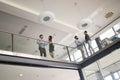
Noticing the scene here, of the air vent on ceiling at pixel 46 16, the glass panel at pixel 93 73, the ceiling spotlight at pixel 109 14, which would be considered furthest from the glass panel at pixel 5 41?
the ceiling spotlight at pixel 109 14

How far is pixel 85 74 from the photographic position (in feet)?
27.8

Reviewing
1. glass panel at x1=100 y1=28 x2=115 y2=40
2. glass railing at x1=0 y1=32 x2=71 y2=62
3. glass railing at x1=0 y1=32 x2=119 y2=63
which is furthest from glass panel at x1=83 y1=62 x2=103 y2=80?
glass panel at x1=100 y1=28 x2=115 y2=40

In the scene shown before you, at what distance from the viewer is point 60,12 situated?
8.26 meters

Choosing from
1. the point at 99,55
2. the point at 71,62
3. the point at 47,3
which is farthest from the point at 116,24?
the point at 47,3

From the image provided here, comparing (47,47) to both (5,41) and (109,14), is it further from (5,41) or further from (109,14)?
(109,14)

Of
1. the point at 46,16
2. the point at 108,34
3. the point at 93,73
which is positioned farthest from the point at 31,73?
the point at 108,34

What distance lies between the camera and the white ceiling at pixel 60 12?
7.23 meters

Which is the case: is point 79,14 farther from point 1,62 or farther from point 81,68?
point 1,62

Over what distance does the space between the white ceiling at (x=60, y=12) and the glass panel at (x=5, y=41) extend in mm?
758

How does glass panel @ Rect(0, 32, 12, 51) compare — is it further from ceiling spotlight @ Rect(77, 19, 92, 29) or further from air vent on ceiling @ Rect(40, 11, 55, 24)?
ceiling spotlight @ Rect(77, 19, 92, 29)

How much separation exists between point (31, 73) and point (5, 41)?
1.99 meters

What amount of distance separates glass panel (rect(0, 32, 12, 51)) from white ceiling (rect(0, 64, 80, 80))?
34.3 inches

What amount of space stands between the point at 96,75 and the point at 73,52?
7.00 feet

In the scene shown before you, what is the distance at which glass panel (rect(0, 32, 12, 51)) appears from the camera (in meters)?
6.92
